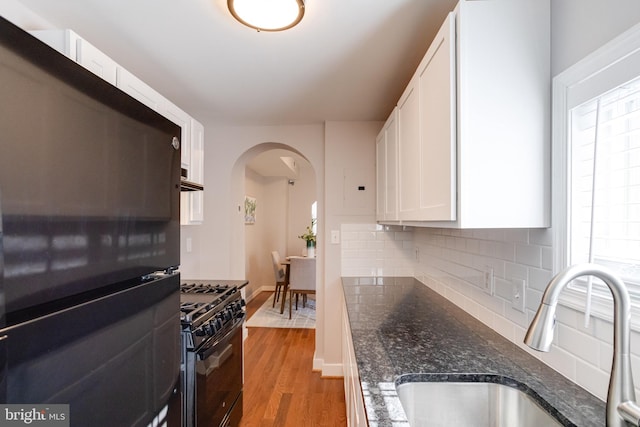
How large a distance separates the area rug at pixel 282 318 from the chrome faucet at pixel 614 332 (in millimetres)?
3583

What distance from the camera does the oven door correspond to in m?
1.47

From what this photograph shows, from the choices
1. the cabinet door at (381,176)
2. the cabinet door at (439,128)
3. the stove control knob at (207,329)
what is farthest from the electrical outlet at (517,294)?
the stove control knob at (207,329)

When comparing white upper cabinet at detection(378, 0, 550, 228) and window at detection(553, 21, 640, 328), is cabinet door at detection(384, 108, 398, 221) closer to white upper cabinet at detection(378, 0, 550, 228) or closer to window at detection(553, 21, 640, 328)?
white upper cabinet at detection(378, 0, 550, 228)

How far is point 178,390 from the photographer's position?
1087 millimetres

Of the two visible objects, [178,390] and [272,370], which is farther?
[272,370]

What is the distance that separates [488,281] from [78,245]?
1515mm

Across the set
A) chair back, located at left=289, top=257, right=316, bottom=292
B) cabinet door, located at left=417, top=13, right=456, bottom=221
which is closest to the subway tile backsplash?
cabinet door, located at left=417, top=13, right=456, bottom=221

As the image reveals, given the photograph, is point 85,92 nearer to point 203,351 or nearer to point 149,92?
point 149,92

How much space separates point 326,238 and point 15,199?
7.51 ft

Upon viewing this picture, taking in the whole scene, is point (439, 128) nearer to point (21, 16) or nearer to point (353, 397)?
point (353, 397)

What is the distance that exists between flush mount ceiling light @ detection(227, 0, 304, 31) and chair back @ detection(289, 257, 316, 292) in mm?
3360

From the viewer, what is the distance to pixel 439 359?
106cm

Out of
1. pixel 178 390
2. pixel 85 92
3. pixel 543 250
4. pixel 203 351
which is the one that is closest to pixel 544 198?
pixel 543 250

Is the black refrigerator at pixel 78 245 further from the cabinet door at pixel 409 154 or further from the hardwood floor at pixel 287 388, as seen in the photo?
the hardwood floor at pixel 287 388
